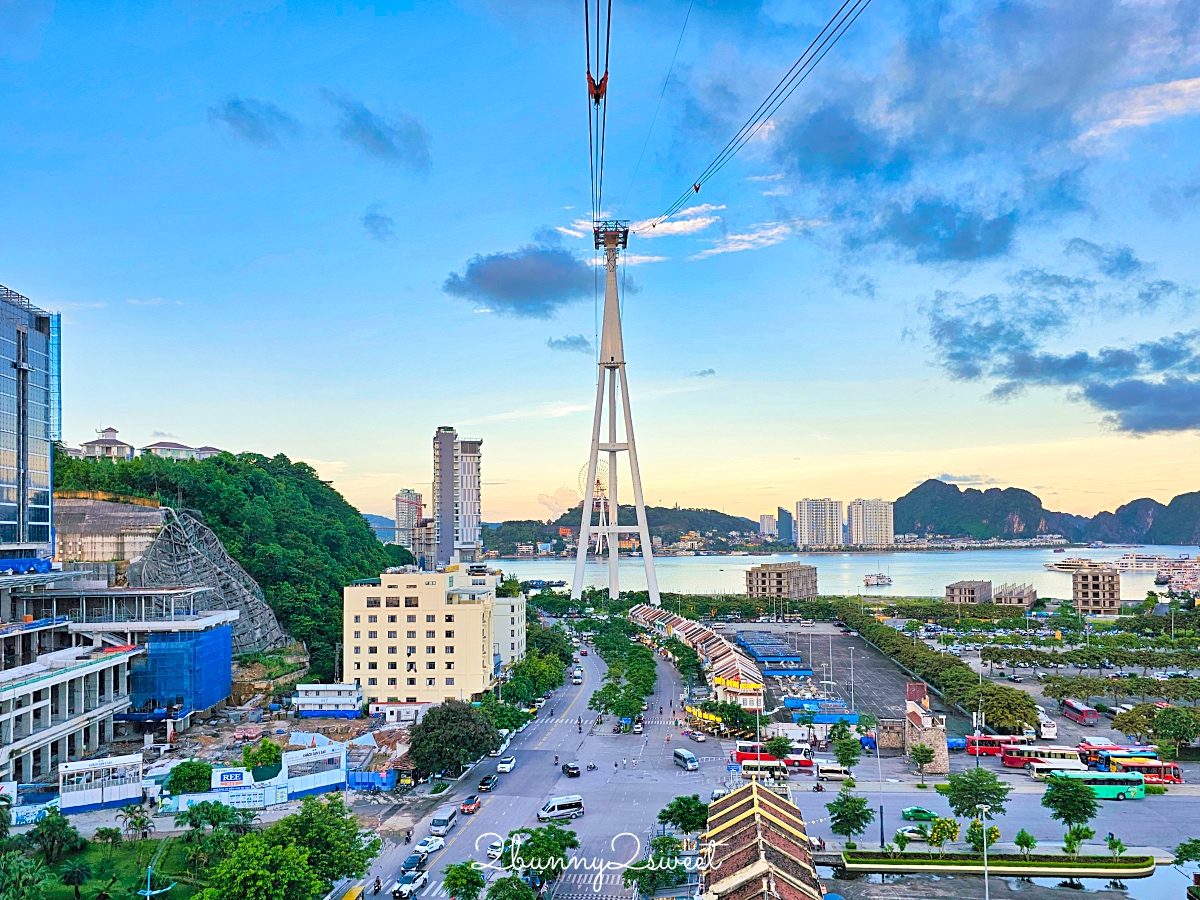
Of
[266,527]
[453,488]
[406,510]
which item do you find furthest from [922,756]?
[406,510]

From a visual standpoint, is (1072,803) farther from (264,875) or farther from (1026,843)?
(264,875)

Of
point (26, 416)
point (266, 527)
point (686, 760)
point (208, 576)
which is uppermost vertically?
point (26, 416)

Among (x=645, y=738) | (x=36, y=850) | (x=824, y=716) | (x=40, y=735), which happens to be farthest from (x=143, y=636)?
(x=824, y=716)

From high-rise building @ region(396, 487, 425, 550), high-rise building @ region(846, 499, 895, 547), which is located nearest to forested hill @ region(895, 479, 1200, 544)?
high-rise building @ region(846, 499, 895, 547)

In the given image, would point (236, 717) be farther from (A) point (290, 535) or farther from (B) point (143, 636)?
(A) point (290, 535)

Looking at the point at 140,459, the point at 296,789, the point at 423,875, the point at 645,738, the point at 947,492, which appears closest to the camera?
Result: the point at 423,875

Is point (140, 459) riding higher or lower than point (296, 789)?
higher

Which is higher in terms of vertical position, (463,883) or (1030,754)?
(463,883)

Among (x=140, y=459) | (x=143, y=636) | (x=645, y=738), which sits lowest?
(x=645, y=738)
